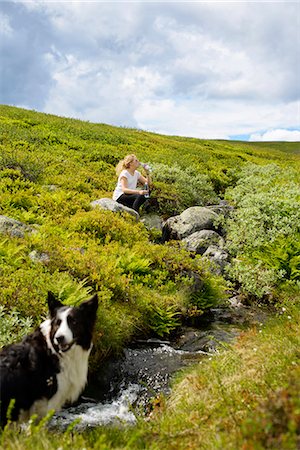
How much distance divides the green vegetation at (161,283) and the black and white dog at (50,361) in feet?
1.71

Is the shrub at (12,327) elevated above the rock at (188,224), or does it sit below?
below

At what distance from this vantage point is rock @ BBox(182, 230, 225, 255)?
47.9 ft

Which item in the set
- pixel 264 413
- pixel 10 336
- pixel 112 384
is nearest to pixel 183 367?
pixel 112 384

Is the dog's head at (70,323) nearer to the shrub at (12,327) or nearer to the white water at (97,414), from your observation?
the white water at (97,414)

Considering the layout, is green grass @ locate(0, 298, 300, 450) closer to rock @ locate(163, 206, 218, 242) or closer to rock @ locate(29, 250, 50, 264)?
rock @ locate(29, 250, 50, 264)

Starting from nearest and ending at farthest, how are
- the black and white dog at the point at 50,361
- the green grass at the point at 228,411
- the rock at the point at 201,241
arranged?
1. the green grass at the point at 228,411
2. the black and white dog at the point at 50,361
3. the rock at the point at 201,241

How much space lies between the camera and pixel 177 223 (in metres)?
16.3

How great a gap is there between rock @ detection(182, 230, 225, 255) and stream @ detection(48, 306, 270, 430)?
363 cm

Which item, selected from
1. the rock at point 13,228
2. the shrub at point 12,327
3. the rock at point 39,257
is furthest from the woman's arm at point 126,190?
the shrub at point 12,327

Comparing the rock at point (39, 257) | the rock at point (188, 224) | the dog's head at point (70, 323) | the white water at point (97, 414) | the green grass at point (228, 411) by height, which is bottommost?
the white water at point (97, 414)

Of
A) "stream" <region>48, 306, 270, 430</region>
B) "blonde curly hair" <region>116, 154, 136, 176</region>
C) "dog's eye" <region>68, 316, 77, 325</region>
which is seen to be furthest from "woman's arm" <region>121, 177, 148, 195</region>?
"dog's eye" <region>68, 316, 77, 325</region>

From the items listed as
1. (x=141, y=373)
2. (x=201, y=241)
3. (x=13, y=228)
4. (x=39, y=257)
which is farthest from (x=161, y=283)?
(x=13, y=228)

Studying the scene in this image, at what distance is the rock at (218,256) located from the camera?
1373 centimetres

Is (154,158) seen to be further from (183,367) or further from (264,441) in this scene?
(264,441)
